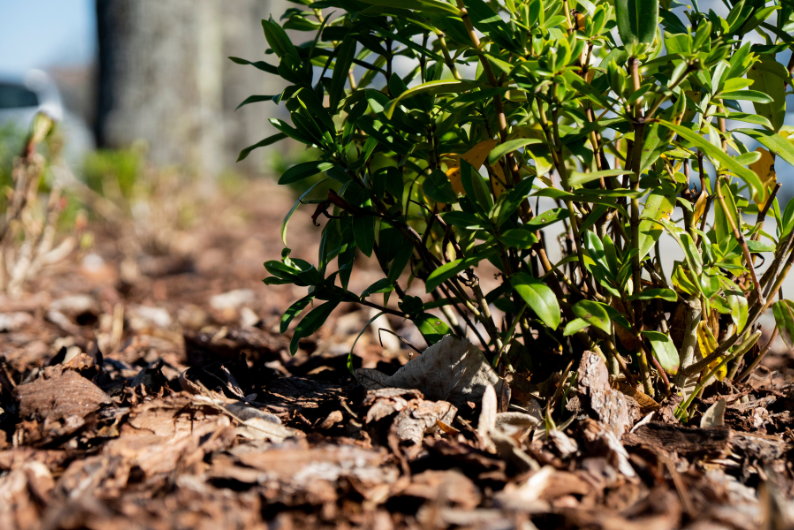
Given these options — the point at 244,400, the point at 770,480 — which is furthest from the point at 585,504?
the point at 244,400

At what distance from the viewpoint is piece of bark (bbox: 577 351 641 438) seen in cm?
124

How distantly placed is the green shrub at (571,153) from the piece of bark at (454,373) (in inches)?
1.7

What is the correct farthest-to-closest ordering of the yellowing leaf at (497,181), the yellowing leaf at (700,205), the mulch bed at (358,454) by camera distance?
1. the yellowing leaf at (497,181)
2. the yellowing leaf at (700,205)
3. the mulch bed at (358,454)

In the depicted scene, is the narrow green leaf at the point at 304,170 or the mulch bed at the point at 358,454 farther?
the narrow green leaf at the point at 304,170

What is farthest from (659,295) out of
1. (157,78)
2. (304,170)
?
(157,78)

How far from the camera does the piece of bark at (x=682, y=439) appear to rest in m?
1.16

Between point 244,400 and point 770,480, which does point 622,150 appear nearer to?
point 770,480

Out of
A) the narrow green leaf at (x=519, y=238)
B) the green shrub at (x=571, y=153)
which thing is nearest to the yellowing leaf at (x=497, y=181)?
the green shrub at (x=571, y=153)

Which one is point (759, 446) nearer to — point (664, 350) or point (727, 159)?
point (664, 350)

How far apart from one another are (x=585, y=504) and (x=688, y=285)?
0.56 m

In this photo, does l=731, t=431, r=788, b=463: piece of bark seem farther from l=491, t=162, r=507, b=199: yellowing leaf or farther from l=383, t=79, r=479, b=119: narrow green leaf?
l=383, t=79, r=479, b=119: narrow green leaf

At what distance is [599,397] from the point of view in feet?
4.07

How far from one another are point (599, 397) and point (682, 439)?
18 cm

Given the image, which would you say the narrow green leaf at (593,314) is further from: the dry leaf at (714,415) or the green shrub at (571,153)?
the dry leaf at (714,415)
